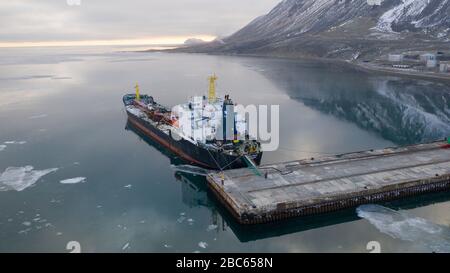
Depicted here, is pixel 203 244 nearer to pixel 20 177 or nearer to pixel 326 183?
pixel 326 183

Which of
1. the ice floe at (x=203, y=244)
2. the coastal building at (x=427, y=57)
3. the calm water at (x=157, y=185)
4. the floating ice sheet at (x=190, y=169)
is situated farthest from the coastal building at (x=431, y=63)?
the ice floe at (x=203, y=244)

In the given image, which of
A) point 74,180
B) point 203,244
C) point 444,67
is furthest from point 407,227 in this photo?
point 444,67

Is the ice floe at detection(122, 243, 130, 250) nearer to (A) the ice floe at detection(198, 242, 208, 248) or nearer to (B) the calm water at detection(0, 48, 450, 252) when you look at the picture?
(B) the calm water at detection(0, 48, 450, 252)

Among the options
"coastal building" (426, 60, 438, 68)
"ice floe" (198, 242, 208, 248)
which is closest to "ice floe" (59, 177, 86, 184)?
"ice floe" (198, 242, 208, 248)

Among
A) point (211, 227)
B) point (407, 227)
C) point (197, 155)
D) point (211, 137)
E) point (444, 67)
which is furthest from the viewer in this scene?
point (444, 67)

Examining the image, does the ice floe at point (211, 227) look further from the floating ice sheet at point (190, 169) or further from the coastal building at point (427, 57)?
the coastal building at point (427, 57)

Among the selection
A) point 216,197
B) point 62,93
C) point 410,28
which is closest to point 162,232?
point 216,197
